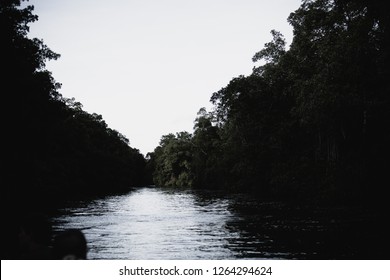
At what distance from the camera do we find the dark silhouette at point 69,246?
409cm

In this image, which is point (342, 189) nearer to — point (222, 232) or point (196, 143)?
point (222, 232)

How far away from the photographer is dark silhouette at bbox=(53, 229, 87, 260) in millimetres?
4086

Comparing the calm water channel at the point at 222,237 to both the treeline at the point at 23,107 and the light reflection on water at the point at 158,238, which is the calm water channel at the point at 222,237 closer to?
the light reflection on water at the point at 158,238

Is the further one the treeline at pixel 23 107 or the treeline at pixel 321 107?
the treeline at pixel 321 107

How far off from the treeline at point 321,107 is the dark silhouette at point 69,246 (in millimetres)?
22935

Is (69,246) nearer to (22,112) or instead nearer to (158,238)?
(158,238)

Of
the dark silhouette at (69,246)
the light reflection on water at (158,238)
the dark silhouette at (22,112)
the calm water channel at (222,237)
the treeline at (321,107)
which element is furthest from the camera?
the treeline at (321,107)

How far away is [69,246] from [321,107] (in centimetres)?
2659

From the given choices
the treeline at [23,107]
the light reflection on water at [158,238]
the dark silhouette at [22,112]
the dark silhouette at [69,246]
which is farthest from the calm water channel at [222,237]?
the dark silhouette at [69,246]

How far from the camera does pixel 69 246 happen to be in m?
4.09

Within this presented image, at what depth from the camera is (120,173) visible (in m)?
104

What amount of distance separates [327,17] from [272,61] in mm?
12079
